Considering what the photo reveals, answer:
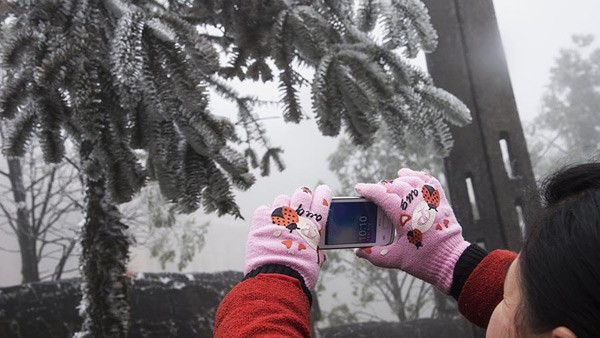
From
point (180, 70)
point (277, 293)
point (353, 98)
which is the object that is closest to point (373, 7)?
point (353, 98)

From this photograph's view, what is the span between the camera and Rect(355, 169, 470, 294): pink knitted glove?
0.71 m

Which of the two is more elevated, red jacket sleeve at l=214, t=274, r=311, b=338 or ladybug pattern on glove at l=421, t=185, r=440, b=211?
ladybug pattern on glove at l=421, t=185, r=440, b=211

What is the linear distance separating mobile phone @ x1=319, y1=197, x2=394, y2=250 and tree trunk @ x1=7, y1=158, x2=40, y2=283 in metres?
4.78

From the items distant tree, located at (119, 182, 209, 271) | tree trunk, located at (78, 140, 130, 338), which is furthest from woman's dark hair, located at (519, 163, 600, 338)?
distant tree, located at (119, 182, 209, 271)

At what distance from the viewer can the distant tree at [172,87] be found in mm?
1146

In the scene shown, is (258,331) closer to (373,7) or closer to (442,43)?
(373,7)

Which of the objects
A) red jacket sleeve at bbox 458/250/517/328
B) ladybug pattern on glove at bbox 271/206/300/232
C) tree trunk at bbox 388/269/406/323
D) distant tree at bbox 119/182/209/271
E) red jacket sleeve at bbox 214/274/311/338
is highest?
distant tree at bbox 119/182/209/271

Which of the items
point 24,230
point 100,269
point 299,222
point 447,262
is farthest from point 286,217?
point 24,230

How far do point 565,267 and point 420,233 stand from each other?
0.28 m

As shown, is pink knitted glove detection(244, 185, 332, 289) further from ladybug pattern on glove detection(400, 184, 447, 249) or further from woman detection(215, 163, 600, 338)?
ladybug pattern on glove detection(400, 184, 447, 249)

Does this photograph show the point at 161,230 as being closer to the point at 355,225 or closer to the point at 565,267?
the point at 355,225

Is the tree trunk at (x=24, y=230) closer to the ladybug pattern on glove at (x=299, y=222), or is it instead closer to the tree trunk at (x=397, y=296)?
the tree trunk at (x=397, y=296)

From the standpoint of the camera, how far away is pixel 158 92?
1.18 meters

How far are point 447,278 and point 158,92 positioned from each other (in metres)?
0.74
